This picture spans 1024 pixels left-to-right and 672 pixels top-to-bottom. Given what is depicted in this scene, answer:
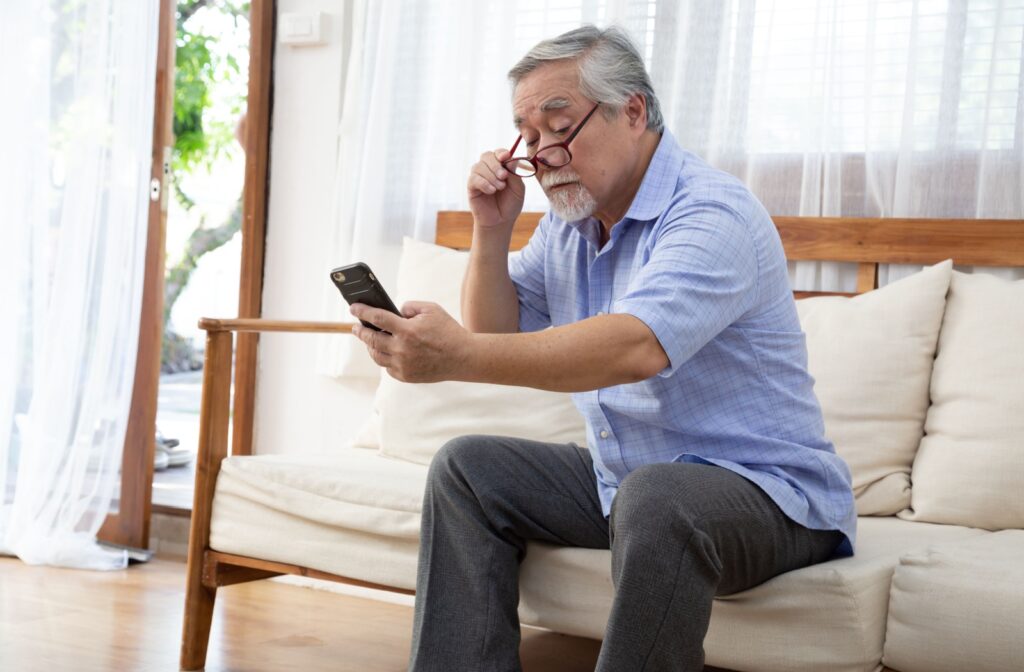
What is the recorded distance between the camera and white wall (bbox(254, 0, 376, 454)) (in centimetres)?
304

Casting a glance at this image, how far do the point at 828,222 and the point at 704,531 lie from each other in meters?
1.12

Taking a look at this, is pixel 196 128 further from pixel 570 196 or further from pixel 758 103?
pixel 570 196

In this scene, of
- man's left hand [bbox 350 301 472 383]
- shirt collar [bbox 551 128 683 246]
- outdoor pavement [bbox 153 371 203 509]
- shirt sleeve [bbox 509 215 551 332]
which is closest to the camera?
man's left hand [bbox 350 301 472 383]

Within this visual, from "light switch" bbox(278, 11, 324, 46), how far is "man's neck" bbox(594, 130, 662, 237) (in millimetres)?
1568

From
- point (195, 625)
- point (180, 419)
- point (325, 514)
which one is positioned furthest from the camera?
point (180, 419)

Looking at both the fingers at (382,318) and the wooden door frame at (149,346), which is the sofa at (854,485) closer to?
the fingers at (382,318)

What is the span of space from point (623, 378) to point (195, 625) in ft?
3.90

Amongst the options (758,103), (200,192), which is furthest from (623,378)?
(200,192)

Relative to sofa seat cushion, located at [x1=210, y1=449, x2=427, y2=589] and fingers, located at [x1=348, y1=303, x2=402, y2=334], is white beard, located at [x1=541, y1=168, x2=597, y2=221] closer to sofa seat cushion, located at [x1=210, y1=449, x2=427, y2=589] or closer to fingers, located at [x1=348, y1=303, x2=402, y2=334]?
fingers, located at [x1=348, y1=303, x2=402, y2=334]

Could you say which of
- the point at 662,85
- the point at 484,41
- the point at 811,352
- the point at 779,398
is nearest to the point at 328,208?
the point at 484,41

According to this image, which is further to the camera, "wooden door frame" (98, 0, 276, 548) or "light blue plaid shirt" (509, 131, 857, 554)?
"wooden door frame" (98, 0, 276, 548)

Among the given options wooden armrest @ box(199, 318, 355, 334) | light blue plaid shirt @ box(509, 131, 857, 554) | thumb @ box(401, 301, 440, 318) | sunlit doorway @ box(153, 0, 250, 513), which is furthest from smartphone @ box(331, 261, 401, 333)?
sunlit doorway @ box(153, 0, 250, 513)

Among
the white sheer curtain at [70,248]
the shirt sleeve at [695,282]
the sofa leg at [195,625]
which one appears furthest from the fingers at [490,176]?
the white sheer curtain at [70,248]

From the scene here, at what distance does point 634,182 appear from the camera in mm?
1720
